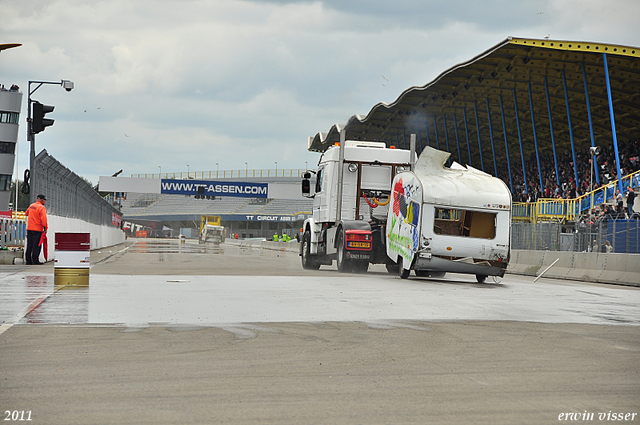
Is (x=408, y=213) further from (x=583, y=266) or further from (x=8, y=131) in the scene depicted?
(x=8, y=131)

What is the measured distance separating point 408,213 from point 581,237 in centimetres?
901

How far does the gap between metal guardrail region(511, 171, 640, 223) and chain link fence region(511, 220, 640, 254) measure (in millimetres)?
4855

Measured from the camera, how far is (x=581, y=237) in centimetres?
2511

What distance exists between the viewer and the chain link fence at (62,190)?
24.1 metres

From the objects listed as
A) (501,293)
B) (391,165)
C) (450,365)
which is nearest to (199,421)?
(450,365)

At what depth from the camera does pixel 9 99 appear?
92.9 meters

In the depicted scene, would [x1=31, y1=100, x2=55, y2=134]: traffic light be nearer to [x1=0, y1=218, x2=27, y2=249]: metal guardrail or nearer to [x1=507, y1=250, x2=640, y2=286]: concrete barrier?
[x1=0, y1=218, x2=27, y2=249]: metal guardrail

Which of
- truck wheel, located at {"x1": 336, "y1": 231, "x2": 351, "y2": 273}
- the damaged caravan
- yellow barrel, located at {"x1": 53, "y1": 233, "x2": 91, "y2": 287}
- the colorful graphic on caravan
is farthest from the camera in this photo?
the colorful graphic on caravan

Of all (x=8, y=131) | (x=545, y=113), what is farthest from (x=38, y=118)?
(x=8, y=131)

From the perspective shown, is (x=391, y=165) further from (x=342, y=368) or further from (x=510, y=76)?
(x=510, y=76)

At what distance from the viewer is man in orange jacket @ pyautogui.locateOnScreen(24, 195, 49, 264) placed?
21513 millimetres

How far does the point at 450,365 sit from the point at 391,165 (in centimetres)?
1537

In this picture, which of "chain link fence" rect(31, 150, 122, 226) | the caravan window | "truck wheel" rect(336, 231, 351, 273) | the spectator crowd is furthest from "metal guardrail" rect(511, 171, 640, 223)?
"chain link fence" rect(31, 150, 122, 226)

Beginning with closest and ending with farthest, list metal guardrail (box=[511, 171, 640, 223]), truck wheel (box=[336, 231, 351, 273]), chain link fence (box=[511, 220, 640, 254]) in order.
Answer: truck wheel (box=[336, 231, 351, 273]) < chain link fence (box=[511, 220, 640, 254]) < metal guardrail (box=[511, 171, 640, 223])
